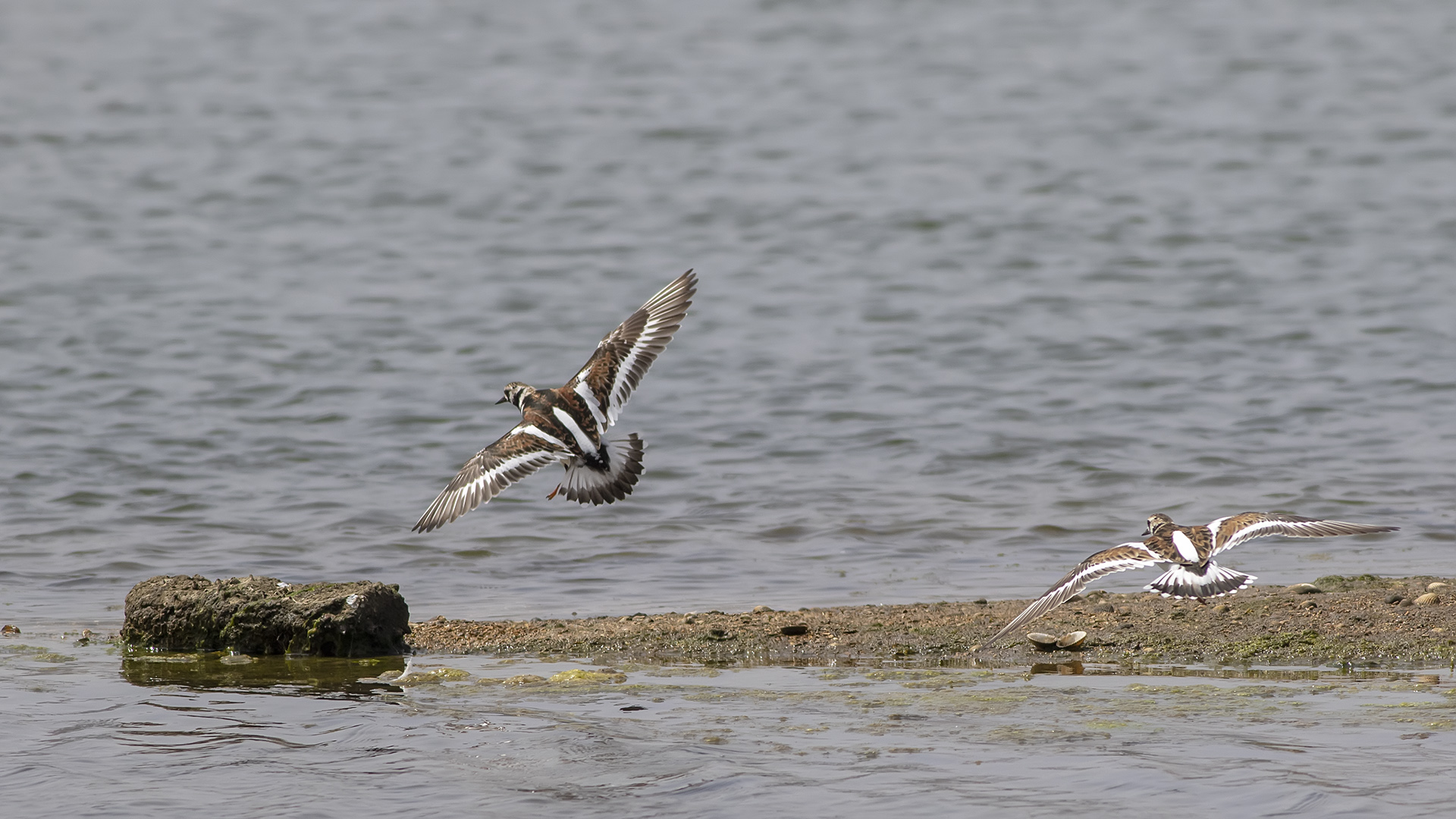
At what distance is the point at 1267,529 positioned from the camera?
7.30 m

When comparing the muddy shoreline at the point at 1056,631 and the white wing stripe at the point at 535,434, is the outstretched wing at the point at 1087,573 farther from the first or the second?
the white wing stripe at the point at 535,434

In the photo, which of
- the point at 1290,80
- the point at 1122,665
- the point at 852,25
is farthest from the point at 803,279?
the point at 852,25

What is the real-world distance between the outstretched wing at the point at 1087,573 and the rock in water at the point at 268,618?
8.80 ft

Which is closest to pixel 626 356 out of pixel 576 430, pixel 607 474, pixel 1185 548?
pixel 576 430

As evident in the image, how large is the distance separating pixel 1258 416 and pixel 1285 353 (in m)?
2.32

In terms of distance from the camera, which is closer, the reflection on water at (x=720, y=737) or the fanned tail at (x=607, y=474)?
the reflection on water at (x=720, y=737)

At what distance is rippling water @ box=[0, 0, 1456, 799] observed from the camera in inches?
394

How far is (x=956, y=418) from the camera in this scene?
13.0 m

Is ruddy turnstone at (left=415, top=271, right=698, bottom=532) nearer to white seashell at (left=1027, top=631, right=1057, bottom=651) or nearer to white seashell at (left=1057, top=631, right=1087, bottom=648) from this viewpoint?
white seashell at (left=1027, top=631, right=1057, bottom=651)

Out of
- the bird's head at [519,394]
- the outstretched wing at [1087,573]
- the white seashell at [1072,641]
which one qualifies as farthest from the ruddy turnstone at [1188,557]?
the bird's head at [519,394]

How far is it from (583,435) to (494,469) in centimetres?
52

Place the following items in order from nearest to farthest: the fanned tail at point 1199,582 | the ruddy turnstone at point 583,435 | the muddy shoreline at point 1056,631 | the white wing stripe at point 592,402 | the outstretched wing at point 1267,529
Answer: the fanned tail at point 1199,582 → the muddy shoreline at point 1056,631 → the outstretched wing at point 1267,529 → the ruddy turnstone at point 583,435 → the white wing stripe at point 592,402

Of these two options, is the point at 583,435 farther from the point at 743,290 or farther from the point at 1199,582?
the point at 743,290

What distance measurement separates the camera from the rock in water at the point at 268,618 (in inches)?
283
